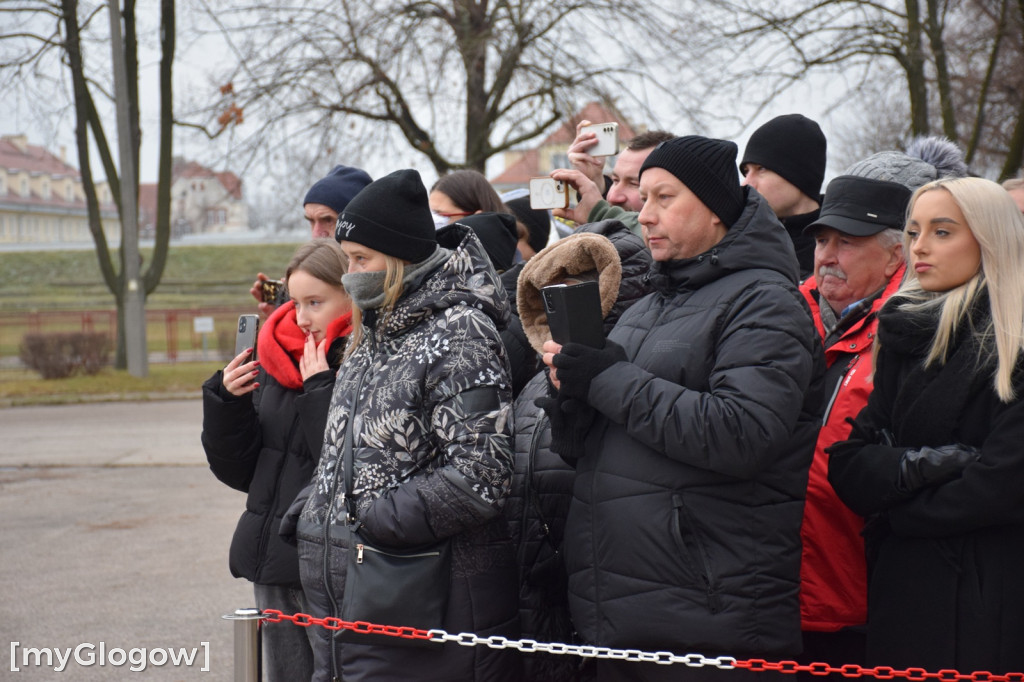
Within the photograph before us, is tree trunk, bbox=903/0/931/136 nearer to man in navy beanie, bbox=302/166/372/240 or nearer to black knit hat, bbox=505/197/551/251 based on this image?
black knit hat, bbox=505/197/551/251

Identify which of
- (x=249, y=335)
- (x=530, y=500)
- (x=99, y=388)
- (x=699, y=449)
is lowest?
(x=99, y=388)


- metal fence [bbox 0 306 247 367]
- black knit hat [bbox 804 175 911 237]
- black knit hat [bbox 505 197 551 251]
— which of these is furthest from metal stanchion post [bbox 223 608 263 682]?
metal fence [bbox 0 306 247 367]

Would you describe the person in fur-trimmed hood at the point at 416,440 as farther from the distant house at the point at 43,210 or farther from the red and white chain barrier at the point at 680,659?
the distant house at the point at 43,210

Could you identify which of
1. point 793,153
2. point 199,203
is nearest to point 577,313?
point 793,153

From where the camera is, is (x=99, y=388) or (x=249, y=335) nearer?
(x=249, y=335)

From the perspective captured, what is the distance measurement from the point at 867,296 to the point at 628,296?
2.34ft

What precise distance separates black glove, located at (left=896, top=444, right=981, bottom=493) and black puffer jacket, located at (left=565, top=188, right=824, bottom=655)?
0.24 m

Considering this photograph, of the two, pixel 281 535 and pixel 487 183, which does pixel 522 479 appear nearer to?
pixel 281 535

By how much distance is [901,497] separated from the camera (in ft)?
8.34

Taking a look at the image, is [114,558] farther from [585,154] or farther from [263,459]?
[585,154]

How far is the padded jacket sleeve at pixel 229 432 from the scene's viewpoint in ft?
10.9

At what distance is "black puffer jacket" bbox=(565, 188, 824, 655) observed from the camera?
2369 mm

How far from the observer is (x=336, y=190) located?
4.27 metres

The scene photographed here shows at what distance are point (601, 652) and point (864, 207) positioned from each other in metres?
1.51
